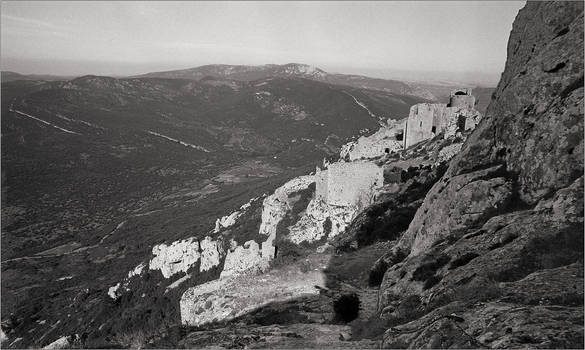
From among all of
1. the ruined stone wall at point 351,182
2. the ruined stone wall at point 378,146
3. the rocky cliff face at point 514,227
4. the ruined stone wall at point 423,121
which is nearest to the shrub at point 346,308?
the rocky cliff face at point 514,227

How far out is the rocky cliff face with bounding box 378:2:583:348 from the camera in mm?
7398

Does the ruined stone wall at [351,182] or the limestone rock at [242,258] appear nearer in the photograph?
the ruined stone wall at [351,182]

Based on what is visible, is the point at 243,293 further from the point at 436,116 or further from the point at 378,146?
the point at 378,146

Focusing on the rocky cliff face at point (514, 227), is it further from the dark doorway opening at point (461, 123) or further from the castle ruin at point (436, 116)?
the castle ruin at point (436, 116)

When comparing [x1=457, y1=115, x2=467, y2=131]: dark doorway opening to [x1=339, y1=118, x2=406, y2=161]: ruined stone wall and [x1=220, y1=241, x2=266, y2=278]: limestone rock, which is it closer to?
[x1=339, y1=118, x2=406, y2=161]: ruined stone wall

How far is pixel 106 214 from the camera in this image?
133 m

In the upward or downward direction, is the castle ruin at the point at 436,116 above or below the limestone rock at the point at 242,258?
above

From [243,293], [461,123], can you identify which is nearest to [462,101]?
[461,123]

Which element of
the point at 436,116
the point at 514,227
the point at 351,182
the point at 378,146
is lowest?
the point at 351,182

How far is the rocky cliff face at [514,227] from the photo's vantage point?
740 centimetres

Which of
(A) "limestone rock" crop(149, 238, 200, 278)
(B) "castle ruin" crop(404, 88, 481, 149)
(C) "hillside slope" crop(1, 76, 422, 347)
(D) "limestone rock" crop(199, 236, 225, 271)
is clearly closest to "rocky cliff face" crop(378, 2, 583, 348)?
(B) "castle ruin" crop(404, 88, 481, 149)

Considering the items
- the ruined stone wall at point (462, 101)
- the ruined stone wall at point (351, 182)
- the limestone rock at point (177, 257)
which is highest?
the ruined stone wall at point (462, 101)

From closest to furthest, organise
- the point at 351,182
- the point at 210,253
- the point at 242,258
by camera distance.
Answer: the point at 351,182
the point at 242,258
the point at 210,253

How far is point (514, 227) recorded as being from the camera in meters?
10.3
